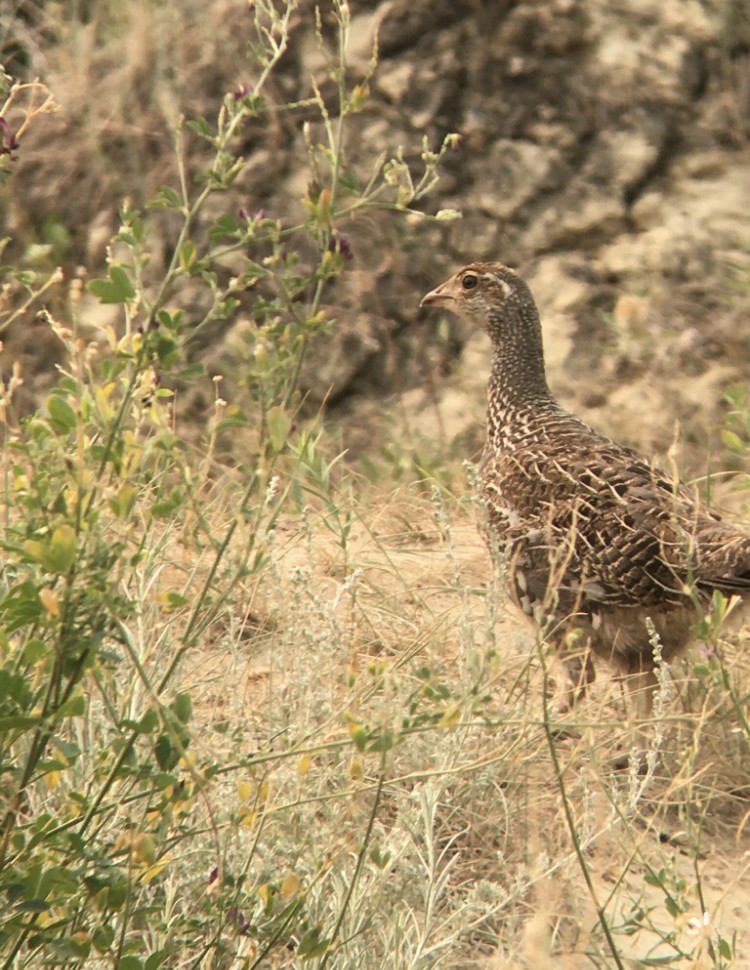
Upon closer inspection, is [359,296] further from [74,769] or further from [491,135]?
[74,769]

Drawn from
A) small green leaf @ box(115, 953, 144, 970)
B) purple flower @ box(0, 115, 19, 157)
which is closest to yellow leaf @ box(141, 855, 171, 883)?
small green leaf @ box(115, 953, 144, 970)

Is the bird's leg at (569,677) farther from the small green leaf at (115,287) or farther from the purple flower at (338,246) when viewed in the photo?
the small green leaf at (115,287)

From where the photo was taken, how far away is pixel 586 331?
294 inches

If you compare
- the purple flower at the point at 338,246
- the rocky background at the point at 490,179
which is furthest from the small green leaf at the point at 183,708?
the rocky background at the point at 490,179

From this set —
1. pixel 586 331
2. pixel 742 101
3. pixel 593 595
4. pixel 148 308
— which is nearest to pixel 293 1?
pixel 148 308

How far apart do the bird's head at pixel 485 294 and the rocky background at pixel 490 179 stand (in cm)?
110

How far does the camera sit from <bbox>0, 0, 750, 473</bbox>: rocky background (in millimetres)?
7324

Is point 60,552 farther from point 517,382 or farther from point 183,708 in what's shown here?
point 517,382

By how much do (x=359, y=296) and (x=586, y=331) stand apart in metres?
1.06

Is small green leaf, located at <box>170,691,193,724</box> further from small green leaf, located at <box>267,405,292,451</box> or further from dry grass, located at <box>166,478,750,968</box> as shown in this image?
small green leaf, located at <box>267,405,292,451</box>

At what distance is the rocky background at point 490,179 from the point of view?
24.0 ft

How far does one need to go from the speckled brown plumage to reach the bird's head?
0.61 metres

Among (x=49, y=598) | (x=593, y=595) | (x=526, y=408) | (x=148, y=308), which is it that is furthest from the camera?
(x=526, y=408)

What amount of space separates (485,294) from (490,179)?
203 centimetres
